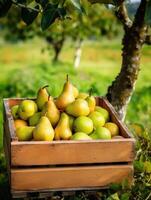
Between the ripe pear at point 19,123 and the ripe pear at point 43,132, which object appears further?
the ripe pear at point 19,123

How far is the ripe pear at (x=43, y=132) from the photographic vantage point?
10.3ft

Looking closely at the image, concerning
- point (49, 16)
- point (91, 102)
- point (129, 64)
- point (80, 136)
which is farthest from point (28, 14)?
point (129, 64)

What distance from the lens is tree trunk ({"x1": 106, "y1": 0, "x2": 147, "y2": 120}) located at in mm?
4309

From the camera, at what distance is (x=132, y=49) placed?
4344 mm

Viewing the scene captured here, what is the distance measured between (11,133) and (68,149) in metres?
0.35

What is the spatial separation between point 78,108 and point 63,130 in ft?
0.71

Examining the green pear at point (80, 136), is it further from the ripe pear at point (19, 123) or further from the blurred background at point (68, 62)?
the blurred background at point (68, 62)

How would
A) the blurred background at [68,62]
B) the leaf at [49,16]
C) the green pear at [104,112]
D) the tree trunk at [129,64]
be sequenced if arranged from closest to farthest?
1. the leaf at [49,16]
2. the green pear at [104,112]
3. the tree trunk at [129,64]
4. the blurred background at [68,62]

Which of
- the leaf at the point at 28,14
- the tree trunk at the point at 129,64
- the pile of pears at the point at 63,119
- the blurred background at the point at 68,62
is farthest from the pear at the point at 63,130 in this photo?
the tree trunk at the point at 129,64

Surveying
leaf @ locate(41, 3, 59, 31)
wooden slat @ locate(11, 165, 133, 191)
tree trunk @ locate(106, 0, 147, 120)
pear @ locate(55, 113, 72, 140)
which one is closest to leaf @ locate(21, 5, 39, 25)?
leaf @ locate(41, 3, 59, 31)

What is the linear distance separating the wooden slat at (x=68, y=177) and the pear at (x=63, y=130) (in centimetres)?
21

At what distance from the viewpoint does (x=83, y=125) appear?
3.35 metres

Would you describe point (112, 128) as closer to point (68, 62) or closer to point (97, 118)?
point (97, 118)

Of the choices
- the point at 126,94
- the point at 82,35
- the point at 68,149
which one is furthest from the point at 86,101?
the point at 82,35
